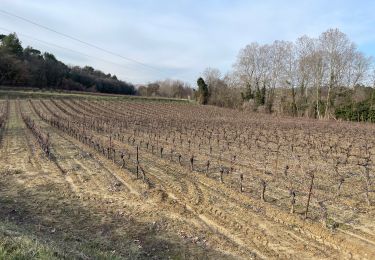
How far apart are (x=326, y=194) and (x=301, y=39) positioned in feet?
160

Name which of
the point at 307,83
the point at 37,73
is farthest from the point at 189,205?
the point at 37,73

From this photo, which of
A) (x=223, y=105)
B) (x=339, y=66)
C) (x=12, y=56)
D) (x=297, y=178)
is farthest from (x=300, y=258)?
(x=12, y=56)

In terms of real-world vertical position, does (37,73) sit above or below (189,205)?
above

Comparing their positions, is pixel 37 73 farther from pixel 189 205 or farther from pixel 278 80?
pixel 189 205

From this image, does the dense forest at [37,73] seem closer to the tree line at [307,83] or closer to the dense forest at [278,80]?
the dense forest at [278,80]

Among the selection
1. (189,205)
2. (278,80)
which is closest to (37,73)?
(278,80)

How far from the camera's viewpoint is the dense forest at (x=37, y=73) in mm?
61000

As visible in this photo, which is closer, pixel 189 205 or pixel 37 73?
pixel 189 205

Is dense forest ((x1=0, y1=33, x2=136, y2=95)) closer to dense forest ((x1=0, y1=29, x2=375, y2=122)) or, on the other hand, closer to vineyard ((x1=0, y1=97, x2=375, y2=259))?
dense forest ((x1=0, y1=29, x2=375, y2=122))

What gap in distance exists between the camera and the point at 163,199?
8.83m

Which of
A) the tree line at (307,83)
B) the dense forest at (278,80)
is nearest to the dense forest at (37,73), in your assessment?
the dense forest at (278,80)

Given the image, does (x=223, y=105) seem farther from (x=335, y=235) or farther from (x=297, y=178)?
(x=335, y=235)

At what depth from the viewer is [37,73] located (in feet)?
225

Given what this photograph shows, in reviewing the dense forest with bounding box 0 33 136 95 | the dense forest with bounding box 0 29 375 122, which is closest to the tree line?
the dense forest with bounding box 0 29 375 122
